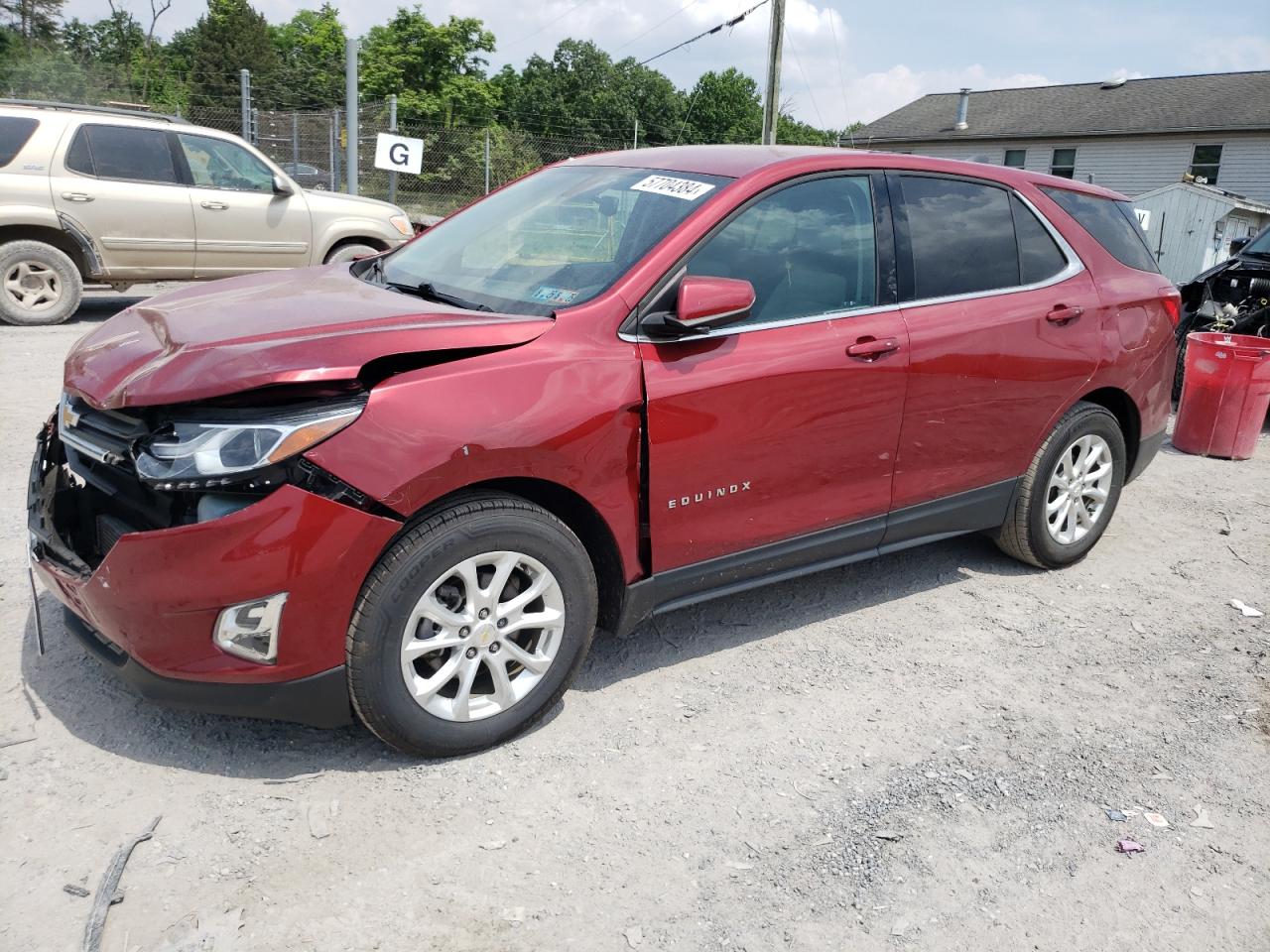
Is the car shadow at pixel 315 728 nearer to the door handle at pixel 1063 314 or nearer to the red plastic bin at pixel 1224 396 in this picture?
the door handle at pixel 1063 314

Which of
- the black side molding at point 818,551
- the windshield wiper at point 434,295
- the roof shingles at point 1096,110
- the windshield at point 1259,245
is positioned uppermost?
the roof shingles at point 1096,110

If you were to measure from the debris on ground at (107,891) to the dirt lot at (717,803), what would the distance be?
0.10ft

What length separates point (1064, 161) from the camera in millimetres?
37500

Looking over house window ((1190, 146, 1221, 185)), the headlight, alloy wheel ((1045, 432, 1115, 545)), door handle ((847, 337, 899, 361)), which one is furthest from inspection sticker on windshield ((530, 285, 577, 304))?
house window ((1190, 146, 1221, 185))

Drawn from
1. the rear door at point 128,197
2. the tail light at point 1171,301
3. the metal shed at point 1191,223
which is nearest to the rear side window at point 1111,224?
the tail light at point 1171,301

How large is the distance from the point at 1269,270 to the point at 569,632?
8003mm

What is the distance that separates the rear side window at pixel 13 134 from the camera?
8.96m

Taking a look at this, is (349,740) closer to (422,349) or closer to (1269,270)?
(422,349)

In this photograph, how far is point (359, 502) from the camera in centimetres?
267

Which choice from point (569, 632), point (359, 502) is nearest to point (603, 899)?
point (569, 632)

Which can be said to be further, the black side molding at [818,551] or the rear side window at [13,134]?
the rear side window at [13,134]

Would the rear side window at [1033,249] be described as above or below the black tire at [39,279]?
above

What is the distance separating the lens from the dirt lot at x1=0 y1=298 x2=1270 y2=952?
8.13 feet

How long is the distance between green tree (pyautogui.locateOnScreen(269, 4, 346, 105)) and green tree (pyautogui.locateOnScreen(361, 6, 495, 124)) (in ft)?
7.28
